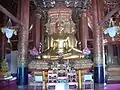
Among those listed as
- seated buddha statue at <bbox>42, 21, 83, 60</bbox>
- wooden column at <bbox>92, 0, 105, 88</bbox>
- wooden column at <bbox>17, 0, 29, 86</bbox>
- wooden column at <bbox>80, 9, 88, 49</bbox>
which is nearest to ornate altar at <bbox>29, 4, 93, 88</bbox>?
seated buddha statue at <bbox>42, 21, 83, 60</bbox>

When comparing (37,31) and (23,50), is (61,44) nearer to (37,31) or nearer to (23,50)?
(37,31)

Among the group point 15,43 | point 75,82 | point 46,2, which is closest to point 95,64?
point 75,82

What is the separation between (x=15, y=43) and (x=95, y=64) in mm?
6747

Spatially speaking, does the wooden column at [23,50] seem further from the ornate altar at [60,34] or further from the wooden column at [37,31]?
the wooden column at [37,31]

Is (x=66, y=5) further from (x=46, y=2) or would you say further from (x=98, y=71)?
(x=98, y=71)

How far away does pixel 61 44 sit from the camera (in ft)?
38.7

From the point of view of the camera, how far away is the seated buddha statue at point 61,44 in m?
10.9

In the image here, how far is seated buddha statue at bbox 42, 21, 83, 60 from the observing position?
35.9 ft

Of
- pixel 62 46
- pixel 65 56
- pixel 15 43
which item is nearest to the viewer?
pixel 65 56

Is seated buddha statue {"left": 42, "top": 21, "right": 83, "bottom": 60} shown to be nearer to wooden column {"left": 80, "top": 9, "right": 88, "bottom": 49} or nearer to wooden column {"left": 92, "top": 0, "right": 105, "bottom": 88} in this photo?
wooden column {"left": 80, "top": 9, "right": 88, "bottom": 49}

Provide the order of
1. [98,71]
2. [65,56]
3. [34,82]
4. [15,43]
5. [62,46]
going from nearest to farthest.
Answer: [34,82] → [98,71] → [65,56] → [62,46] → [15,43]

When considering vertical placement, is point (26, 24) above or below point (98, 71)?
above

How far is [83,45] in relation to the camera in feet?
38.8

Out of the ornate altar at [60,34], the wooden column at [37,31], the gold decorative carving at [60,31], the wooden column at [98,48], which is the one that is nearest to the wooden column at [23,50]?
the wooden column at [98,48]
